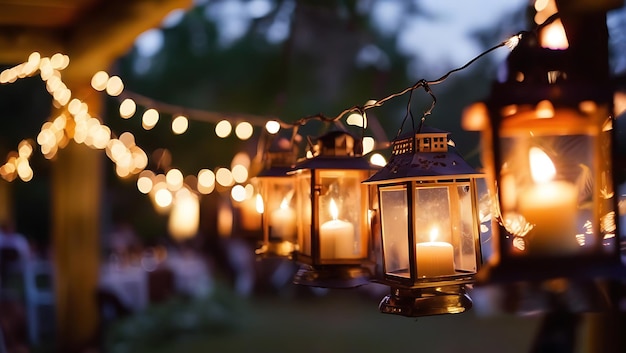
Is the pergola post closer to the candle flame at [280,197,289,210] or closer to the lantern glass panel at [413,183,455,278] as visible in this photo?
the candle flame at [280,197,289,210]

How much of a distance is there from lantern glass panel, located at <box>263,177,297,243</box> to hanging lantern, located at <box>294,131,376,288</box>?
0.42 m

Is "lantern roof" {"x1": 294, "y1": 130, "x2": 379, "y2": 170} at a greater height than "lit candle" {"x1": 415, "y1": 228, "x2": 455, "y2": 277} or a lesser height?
greater

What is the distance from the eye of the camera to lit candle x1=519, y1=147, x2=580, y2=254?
1047mm

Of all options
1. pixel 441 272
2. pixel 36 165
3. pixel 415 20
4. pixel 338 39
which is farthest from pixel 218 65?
pixel 441 272

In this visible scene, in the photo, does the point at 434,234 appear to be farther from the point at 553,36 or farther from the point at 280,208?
the point at 280,208

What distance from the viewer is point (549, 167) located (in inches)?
42.3

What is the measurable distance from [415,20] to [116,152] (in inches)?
129

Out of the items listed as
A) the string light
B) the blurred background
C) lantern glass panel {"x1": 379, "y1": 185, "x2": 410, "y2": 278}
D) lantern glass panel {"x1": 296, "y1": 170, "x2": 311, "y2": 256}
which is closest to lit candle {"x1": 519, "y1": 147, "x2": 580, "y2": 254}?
lantern glass panel {"x1": 379, "y1": 185, "x2": 410, "y2": 278}

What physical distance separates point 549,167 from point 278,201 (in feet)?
4.60

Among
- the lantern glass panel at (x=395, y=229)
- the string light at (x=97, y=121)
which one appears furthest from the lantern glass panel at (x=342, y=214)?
the string light at (x=97, y=121)

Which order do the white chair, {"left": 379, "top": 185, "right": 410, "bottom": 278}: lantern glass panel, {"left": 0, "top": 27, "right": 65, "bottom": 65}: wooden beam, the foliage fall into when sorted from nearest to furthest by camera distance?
{"left": 379, "top": 185, "right": 410, "bottom": 278}: lantern glass panel
{"left": 0, "top": 27, "right": 65, "bottom": 65}: wooden beam
the foliage
the white chair

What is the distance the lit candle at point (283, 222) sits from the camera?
2344 mm

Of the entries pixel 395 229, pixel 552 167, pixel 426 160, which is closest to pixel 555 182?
pixel 552 167

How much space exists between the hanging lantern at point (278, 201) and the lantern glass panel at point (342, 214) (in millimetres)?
Answer: 424
